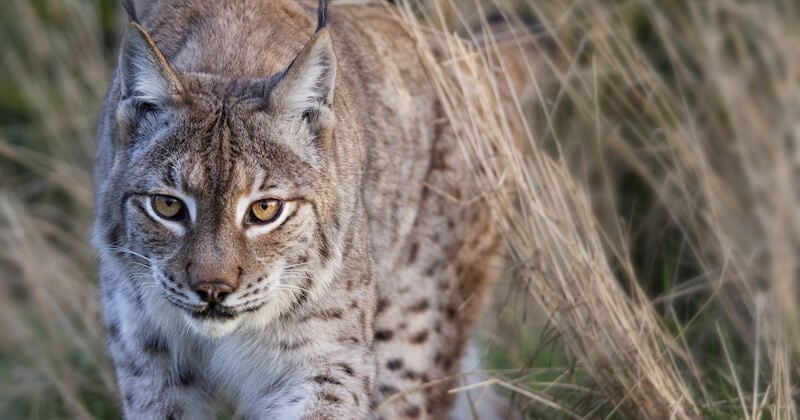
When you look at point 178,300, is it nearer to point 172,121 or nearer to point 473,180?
point 172,121

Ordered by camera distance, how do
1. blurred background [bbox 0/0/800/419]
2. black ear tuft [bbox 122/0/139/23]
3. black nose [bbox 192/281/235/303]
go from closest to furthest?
black nose [bbox 192/281/235/303] < black ear tuft [bbox 122/0/139/23] < blurred background [bbox 0/0/800/419]

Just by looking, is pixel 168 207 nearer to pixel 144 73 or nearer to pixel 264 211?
pixel 264 211

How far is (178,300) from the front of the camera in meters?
4.21

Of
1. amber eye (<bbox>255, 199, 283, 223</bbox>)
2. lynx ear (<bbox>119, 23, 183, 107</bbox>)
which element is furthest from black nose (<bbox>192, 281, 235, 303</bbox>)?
lynx ear (<bbox>119, 23, 183, 107</bbox>)

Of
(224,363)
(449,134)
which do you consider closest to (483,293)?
(449,134)

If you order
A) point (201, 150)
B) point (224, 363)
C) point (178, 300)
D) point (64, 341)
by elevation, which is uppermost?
point (201, 150)

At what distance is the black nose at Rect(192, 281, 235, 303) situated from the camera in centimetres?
410

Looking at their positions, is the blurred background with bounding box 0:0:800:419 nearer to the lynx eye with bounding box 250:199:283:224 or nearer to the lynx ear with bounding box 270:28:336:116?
the lynx ear with bounding box 270:28:336:116

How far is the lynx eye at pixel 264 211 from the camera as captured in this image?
424 centimetres

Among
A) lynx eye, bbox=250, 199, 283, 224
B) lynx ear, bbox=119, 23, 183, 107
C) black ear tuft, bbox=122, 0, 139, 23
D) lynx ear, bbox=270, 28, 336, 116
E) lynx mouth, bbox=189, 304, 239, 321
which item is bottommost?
lynx mouth, bbox=189, 304, 239, 321

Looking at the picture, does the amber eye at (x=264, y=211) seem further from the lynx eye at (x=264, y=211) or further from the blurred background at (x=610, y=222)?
the blurred background at (x=610, y=222)

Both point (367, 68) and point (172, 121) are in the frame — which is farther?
point (367, 68)

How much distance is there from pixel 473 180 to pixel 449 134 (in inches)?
10.2

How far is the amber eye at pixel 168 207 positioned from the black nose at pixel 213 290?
0.90 ft
